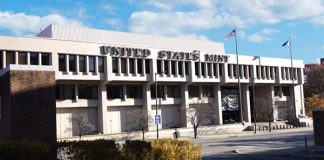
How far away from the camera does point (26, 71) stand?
1638 cm

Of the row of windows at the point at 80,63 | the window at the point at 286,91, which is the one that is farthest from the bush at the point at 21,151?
the window at the point at 286,91

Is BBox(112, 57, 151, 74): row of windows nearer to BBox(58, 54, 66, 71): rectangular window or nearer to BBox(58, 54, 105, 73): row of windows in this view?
BBox(58, 54, 105, 73): row of windows

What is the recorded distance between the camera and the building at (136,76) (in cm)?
5681

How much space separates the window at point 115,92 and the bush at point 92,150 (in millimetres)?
49476

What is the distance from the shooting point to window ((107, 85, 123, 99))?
6344 centimetres

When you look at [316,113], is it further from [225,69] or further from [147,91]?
[225,69]

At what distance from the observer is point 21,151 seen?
42.0ft

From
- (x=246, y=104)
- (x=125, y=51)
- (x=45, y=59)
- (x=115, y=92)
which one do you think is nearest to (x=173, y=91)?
(x=115, y=92)

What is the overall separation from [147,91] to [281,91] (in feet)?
117

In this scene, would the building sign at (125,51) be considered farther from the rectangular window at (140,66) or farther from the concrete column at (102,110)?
the concrete column at (102,110)

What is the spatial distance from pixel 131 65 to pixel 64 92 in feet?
33.8

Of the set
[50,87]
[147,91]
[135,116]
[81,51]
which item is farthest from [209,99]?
[50,87]

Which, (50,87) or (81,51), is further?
(81,51)

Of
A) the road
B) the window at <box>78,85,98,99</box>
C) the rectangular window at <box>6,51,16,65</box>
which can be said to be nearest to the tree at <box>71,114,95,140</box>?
the window at <box>78,85,98,99</box>
